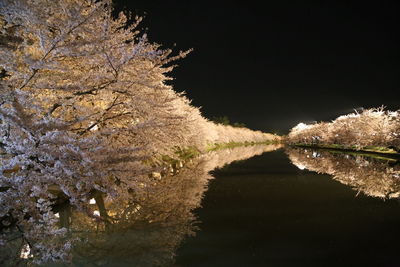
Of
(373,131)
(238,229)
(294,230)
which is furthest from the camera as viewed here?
(373,131)

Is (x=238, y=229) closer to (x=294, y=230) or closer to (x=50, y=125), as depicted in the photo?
(x=294, y=230)

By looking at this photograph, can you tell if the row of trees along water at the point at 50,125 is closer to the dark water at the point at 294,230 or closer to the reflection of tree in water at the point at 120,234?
the reflection of tree in water at the point at 120,234

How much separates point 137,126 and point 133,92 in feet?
3.31

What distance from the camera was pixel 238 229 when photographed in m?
8.73

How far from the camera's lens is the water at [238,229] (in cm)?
655

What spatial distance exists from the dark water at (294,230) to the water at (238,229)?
0.8 inches

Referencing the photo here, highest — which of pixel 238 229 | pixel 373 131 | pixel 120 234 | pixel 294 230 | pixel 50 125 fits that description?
pixel 373 131

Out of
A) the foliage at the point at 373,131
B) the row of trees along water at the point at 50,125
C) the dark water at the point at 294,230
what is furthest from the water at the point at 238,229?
the foliage at the point at 373,131

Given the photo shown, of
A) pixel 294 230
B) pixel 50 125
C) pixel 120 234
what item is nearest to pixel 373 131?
pixel 294 230

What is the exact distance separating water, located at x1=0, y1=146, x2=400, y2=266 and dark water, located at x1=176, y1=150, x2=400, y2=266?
0.02m

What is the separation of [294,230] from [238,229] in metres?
1.39

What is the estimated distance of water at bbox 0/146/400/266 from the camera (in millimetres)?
6551

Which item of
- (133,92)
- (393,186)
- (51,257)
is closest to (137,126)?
(133,92)

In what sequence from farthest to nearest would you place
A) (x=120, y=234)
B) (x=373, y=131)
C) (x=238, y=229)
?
1. (x=373, y=131)
2. (x=238, y=229)
3. (x=120, y=234)
